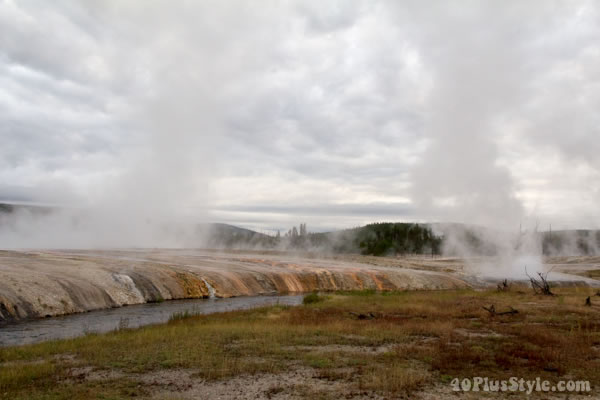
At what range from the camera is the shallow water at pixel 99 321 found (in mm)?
16016

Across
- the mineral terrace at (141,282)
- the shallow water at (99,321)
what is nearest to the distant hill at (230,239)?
the mineral terrace at (141,282)

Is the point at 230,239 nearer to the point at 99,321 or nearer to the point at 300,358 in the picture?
the point at 99,321

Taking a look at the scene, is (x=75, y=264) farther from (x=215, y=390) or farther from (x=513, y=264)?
(x=513, y=264)

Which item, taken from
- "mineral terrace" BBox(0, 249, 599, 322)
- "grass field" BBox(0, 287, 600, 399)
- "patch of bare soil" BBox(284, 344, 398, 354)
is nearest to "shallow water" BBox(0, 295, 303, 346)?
"mineral terrace" BBox(0, 249, 599, 322)

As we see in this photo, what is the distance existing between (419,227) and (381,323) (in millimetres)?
132480

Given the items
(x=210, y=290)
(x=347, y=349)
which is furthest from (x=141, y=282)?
(x=347, y=349)

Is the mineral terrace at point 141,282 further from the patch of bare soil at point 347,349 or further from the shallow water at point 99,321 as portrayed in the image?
the patch of bare soil at point 347,349

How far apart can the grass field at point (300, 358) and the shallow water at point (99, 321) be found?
6.78ft

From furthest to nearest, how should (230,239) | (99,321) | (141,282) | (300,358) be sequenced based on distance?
(230,239) < (141,282) < (99,321) < (300,358)

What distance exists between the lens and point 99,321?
1962cm

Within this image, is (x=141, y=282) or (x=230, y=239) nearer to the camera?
(x=141, y=282)

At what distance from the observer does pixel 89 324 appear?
18.8 metres

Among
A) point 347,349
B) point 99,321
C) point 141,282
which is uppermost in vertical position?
point 141,282

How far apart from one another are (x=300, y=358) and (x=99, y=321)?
11842 millimetres
